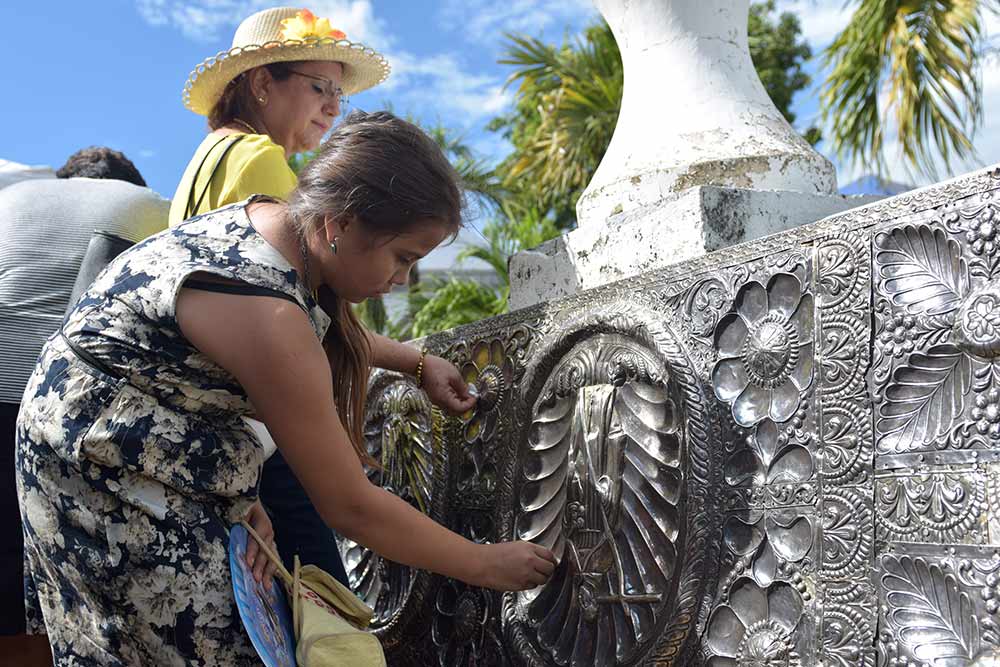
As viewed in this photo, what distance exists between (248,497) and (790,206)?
1.28 m

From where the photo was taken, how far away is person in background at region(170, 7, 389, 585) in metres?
2.35

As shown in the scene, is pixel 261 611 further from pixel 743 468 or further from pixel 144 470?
pixel 743 468

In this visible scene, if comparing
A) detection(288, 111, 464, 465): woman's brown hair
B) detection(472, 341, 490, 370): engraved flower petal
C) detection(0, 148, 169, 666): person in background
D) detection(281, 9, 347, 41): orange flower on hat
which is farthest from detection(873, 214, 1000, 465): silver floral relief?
detection(0, 148, 169, 666): person in background

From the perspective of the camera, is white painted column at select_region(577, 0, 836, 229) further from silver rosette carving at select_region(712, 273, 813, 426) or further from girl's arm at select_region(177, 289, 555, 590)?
girl's arm at select_region(177, 289, 555, 590)

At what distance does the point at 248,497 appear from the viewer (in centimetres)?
182

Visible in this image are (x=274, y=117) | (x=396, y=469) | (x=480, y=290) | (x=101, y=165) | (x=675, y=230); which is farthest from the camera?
(x=480, y=290)

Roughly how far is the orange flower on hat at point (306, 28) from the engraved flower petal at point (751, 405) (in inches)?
56.2

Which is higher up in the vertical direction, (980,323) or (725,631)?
(980,323)

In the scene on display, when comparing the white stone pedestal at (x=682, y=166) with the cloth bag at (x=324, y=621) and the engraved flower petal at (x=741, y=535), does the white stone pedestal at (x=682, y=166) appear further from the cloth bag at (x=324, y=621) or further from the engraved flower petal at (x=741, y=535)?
the cloth bag at (x=324, y=621)

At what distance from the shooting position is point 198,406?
1757 mm

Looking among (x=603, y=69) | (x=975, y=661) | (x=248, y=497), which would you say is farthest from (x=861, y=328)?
(x=603, y=69)

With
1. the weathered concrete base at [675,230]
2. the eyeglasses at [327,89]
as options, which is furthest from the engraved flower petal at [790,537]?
the eyeglasses at [327,89]

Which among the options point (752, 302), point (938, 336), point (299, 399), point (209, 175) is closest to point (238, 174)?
point (209, 175)

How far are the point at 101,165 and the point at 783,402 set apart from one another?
246 centimetres
